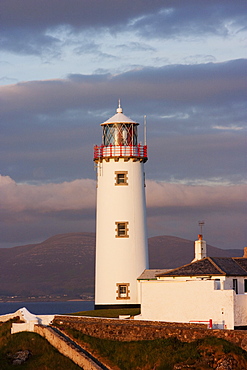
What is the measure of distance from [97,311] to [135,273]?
3.81 meters

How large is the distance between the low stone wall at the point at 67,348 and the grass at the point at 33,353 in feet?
0.84

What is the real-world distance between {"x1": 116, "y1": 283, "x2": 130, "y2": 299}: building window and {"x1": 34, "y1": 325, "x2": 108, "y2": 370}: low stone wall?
29.8 feet

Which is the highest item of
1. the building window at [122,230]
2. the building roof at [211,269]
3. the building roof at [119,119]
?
the building roof at [119,119]

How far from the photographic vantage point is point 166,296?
4631 centimetres

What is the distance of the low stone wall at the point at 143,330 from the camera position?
40.5m

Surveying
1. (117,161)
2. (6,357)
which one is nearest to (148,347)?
(6,357)

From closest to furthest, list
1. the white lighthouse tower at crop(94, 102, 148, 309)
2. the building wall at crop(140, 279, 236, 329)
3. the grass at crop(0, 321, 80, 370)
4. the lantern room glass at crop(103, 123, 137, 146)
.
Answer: the grass at crop(0, 321, 80, 370), the building wall at crop(140, 279, 236, 329), the white lighthouse tower at crop(94, 102, 148, 309), the lantern room glass at crop(103, 123, 137, 146)

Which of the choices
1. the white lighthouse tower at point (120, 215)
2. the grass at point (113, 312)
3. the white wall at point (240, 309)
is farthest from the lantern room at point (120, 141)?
the white wall at point (240, 309)

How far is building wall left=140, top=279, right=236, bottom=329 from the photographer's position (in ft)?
144

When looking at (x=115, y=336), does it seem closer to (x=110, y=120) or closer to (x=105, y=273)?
(x=105, y=273)

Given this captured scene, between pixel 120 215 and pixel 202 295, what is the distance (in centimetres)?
1171

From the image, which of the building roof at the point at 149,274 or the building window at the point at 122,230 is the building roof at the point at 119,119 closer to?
the building window at the point at 122,230

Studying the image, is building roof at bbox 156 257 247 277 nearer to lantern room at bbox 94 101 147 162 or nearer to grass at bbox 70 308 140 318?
grass at bbox 70 308 140 318

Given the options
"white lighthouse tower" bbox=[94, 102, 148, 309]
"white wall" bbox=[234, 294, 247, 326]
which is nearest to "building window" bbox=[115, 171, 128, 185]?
"white lighthouse tower" bbox=[94, 102, 148, 309]
